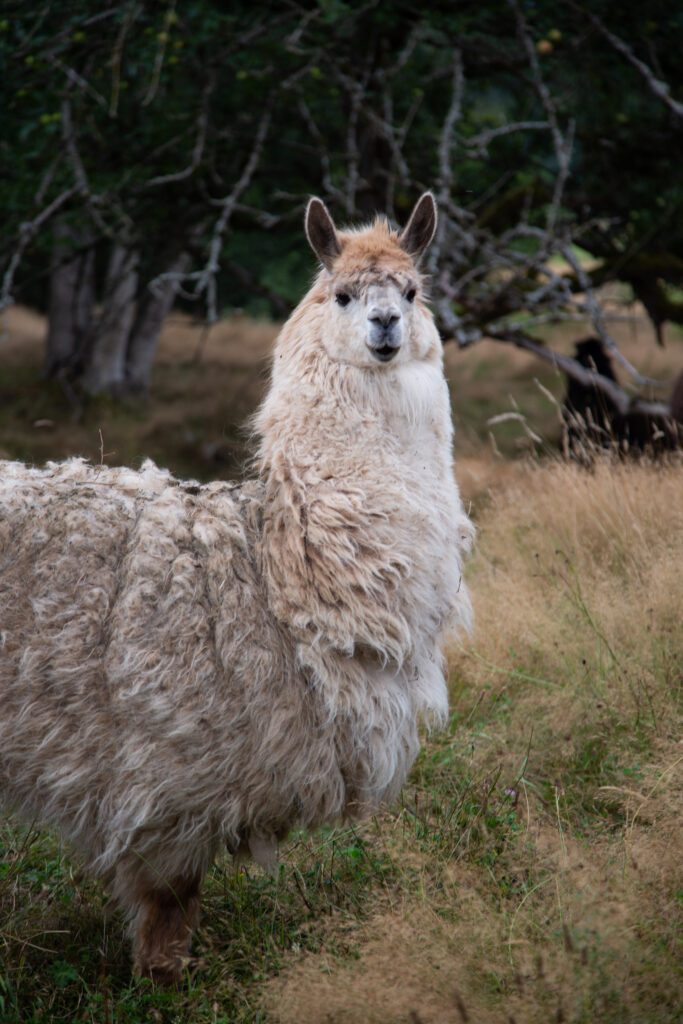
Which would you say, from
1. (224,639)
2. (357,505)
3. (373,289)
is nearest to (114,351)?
(373,289)

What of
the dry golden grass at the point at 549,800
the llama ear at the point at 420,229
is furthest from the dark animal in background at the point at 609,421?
the llama ear at the point at 420,229

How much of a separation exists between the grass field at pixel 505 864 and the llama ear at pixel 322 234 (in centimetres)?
180

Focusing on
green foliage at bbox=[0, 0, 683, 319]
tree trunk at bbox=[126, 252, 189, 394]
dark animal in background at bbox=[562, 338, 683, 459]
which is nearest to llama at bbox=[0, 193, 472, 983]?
dark animal in background at bbox=[562, 338, 683, 459]

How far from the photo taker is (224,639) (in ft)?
10.2

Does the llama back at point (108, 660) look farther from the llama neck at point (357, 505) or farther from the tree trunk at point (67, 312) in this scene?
the tree trunk at point (67, 312)

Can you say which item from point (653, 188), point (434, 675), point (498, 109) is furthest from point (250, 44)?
point (498, 109)

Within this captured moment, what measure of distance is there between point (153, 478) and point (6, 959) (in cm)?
154

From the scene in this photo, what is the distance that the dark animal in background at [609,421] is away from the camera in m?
6.31

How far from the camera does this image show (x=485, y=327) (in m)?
8.54

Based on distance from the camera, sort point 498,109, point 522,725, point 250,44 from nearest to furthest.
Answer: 1. point 522,725
2. point 250,44
3. point 498,109

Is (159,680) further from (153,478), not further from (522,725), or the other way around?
(522,725)

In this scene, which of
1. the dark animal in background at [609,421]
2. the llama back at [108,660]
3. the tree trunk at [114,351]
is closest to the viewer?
the llama back at [108,660]

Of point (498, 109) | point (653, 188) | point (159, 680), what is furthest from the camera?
point (498, 109)

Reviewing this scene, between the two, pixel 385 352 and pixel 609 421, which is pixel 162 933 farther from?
pixel 609 421
